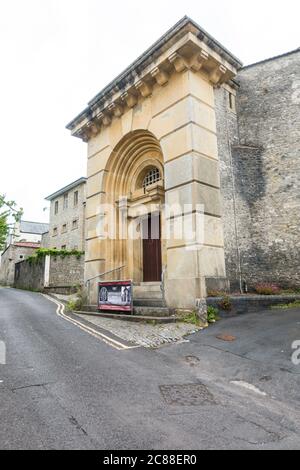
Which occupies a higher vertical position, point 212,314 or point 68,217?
point 68,217

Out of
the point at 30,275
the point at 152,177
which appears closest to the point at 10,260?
the point at 30,275

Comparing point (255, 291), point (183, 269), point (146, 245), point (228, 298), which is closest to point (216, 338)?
point (228, 298)

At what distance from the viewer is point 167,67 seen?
1035cm

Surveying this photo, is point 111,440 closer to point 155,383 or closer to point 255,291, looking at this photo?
point 155,383

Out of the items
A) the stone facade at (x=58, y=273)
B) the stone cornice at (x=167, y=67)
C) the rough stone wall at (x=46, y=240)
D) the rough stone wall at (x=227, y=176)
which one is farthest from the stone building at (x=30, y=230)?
the rough stone wall at (x=227, y=176)

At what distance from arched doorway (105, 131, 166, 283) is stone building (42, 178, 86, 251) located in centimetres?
1547

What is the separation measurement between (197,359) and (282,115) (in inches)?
387

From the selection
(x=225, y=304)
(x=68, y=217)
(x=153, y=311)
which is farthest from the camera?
(x=68, y=217)

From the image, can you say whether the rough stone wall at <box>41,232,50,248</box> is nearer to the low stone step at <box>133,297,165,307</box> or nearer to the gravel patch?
the low stone step at <box>133,297,165,307</box>

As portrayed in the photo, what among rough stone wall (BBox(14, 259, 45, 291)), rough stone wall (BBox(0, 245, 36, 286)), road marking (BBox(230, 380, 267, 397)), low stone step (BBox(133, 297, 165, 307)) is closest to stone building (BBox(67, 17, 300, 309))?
low stone step (BBox(133, 297, 165, 307))

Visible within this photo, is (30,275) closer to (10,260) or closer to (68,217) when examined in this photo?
(68,217)

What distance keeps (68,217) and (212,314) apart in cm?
2523

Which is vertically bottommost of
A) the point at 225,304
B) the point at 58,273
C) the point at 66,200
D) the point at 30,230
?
the point at 225,304

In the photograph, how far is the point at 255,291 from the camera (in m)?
10.1
